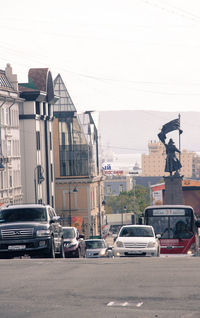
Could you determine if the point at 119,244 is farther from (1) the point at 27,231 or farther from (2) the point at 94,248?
(2) the point at 94,248

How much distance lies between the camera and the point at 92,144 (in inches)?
5827

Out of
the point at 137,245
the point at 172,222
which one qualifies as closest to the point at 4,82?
the point at 172,222

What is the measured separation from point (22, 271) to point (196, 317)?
8.27 metres

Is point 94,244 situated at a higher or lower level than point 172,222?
lower

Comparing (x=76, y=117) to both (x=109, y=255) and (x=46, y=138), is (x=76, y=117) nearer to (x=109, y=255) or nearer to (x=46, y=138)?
(x=46, y=138)

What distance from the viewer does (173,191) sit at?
77688 millimetres

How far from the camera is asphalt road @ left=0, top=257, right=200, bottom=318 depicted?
507 inches

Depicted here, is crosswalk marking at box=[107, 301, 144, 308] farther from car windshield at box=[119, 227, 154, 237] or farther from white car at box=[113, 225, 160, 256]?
car windshield at box=[119, 227, 154, 237]

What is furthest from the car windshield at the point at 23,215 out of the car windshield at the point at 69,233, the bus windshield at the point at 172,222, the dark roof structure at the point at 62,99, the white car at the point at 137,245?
the dark roof structure at the point at 62,99

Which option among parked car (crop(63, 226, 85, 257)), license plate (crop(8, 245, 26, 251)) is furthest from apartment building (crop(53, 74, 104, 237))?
license plate (crop(8, 245, 26, 251))

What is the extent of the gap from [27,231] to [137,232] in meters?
7.89

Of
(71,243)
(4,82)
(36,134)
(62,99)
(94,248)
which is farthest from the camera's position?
(62,99)

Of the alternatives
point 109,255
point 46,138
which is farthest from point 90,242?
point 46,138

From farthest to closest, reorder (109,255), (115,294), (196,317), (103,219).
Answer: (103,219) < (109,255) < (115,294) < (196,317)
